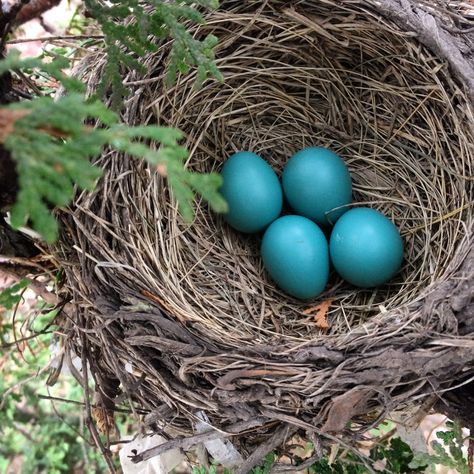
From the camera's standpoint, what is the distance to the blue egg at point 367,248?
4.66ft

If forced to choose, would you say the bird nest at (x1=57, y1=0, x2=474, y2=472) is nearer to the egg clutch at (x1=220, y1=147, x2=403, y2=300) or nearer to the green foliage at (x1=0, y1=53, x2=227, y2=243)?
the egg clutch at (x1=220, y1=147, x2=403, y2=300)

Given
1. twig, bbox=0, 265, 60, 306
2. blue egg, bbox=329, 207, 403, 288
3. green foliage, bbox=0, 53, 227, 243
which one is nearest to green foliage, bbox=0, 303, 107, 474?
twig, bbox=0, 265, 60, 306

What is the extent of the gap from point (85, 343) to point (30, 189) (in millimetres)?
655

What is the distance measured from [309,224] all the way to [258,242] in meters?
0.18

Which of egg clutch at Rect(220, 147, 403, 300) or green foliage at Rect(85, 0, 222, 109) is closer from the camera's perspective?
green foliage at Rect(85, 0, 222, 109)

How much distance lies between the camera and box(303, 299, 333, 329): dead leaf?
1.48m

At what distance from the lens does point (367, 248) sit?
1420 mm

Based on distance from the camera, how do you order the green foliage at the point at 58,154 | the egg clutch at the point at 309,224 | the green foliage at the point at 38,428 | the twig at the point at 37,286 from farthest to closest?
the green foliage at the point at 38,428 < the egg clutch at the point at 309,224 < the twig at the point at 37,286 < the green foliage at the point at 58,154

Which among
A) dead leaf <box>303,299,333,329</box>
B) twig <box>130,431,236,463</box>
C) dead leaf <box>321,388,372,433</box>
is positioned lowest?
twig <box>130,431,236,463</box>

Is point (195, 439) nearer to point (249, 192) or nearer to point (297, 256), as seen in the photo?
point (297, 256)

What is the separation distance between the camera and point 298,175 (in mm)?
1510

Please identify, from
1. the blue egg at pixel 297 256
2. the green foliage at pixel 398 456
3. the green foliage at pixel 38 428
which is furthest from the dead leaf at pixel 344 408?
the green foliage at pixel 38 428

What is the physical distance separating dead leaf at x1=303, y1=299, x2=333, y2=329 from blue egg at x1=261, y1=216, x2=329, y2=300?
0.11 feet

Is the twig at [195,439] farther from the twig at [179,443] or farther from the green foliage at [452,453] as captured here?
the green foliage at [452,453]
